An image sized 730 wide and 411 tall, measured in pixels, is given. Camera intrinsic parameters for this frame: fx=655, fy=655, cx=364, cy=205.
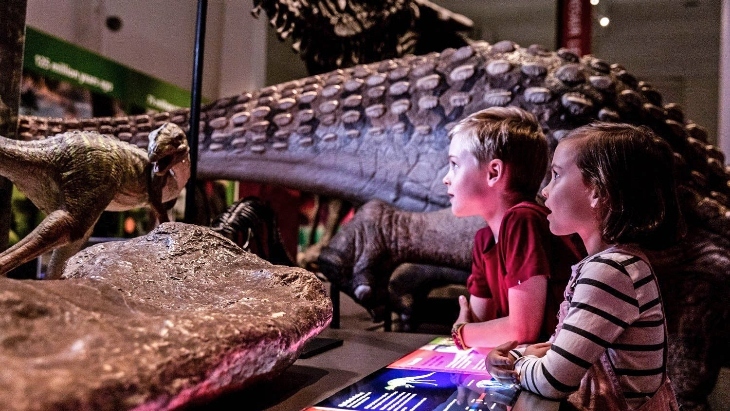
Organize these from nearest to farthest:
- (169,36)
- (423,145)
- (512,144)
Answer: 1. (512,144)
2. (423,145)
3. (169,36)

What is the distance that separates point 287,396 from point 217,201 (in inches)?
48.7

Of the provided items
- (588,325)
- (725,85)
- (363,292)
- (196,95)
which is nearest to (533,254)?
(588,325)

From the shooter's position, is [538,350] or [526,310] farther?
[526,310]

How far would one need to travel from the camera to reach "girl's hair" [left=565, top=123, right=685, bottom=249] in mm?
744

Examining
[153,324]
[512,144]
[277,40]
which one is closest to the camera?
[153,324]

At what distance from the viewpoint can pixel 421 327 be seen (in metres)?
1.54

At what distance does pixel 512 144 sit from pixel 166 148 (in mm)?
581

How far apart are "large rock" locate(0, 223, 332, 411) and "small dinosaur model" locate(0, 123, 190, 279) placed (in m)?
0.08

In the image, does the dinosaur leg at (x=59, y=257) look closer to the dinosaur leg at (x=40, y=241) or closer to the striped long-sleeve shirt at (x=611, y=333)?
the dinosaur leg at (x=40, y=241)

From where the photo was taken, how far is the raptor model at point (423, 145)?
1.22m

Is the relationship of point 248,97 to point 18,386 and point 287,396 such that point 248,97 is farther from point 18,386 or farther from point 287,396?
point 18,386

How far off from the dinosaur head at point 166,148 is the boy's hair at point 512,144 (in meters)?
0.50

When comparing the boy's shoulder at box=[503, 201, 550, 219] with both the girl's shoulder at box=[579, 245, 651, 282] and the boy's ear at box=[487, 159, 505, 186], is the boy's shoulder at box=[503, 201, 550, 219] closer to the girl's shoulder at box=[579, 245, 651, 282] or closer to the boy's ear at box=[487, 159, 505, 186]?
the boy's ear at box=[487, 159, 505, 186]

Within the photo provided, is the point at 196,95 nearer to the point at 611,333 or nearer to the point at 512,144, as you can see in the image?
the point at 512,144
